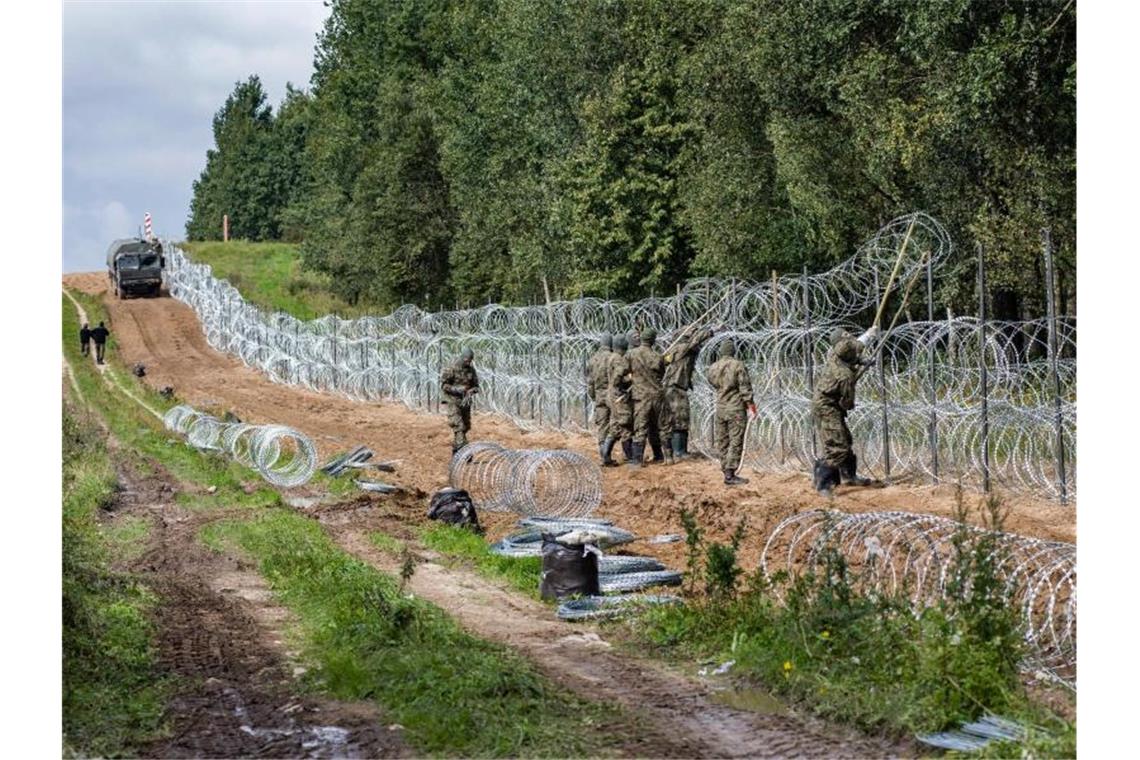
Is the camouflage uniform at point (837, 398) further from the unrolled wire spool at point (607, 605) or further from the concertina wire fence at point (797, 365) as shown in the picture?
the unrolled wire spool at point (607, 605)

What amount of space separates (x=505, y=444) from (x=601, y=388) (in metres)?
4.52

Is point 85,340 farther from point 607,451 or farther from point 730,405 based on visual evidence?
point 730,405

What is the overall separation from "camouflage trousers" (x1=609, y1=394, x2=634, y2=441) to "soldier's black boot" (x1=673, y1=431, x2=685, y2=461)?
0.67 m

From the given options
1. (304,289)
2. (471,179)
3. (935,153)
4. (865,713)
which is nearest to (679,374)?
(935,153)

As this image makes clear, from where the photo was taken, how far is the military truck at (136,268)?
61.8 metres

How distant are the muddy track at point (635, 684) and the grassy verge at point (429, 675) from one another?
13.2 inches

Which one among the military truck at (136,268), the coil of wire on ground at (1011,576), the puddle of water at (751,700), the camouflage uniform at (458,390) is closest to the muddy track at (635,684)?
the puddle of water at (751,700)

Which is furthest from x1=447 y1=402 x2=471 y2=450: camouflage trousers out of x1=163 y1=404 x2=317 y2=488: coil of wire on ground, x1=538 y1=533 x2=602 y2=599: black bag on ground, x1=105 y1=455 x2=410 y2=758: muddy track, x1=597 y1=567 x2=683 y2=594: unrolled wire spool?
x1=538 y1=533 x2=602 y2=599: black bag on ground

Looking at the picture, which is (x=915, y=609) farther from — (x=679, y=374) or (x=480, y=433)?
(x=480, y=433)

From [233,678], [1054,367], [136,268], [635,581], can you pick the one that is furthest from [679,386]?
[136,268]

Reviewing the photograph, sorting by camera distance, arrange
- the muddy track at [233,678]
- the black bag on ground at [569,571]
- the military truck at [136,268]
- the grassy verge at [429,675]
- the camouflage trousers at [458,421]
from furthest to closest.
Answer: the military truck at [136,268], the camouflage trousers at [458,421], the black bag on ground at [569,571], the muddy track at [233,678], the grassy verge at [429,675]

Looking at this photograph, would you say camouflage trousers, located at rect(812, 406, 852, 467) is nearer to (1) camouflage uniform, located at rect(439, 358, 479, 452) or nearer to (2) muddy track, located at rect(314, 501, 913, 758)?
(2) muddy track, located at rect(314, 501, 913, 758)

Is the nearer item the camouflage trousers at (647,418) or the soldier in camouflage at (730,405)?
the soldier in camouflage at (730,405)

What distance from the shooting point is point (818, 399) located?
62.4 ft
